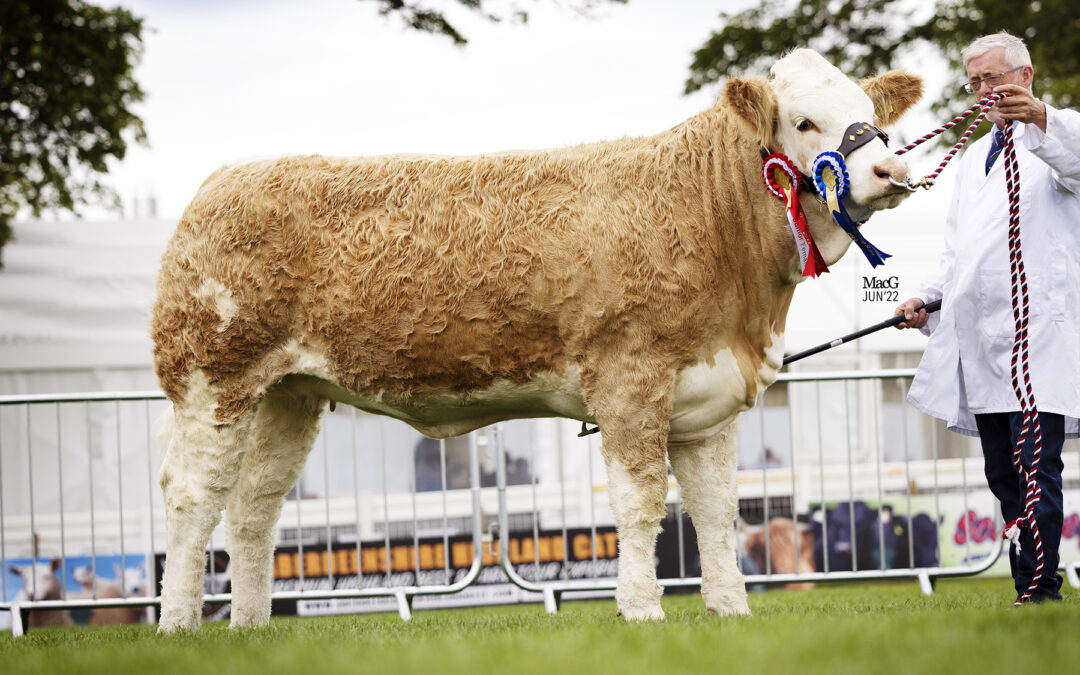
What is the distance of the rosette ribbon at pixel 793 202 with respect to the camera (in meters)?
4.39

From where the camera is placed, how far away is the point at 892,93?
481 centimetres

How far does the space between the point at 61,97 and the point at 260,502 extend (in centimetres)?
1022

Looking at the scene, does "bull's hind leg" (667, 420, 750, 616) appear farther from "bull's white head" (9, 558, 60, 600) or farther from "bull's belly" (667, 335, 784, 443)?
"bull's white head" (9, 558, 60, 600)

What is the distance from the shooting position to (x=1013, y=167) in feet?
15.3

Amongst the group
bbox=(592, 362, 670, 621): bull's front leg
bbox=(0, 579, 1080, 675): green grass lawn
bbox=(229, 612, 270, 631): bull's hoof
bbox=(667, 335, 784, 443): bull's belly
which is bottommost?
bbox=(229, 612, 270, 631): bull's hoof

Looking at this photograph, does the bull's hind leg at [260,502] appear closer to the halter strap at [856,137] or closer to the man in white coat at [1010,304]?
the halter strap at [856,137]

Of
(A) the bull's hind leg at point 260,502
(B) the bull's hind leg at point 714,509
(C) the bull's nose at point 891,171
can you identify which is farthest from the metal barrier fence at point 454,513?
(C) the bull's nose at point 891,171

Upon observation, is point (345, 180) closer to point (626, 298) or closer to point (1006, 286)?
point (626, 298)

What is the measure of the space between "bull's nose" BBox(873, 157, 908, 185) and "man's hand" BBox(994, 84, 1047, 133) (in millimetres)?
549

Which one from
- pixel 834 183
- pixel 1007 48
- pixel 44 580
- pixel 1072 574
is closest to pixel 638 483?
pixel 834 183

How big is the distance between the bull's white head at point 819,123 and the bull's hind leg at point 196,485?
100 inches

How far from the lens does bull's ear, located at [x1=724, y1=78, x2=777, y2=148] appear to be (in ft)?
14.1

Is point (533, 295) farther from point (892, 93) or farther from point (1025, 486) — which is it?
point (1025, 486)

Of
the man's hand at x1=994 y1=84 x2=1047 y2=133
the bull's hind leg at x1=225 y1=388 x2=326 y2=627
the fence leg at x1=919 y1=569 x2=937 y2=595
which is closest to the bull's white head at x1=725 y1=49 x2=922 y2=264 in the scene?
the man's hand at x1=994 y1=84 x2=1047 y2=133
